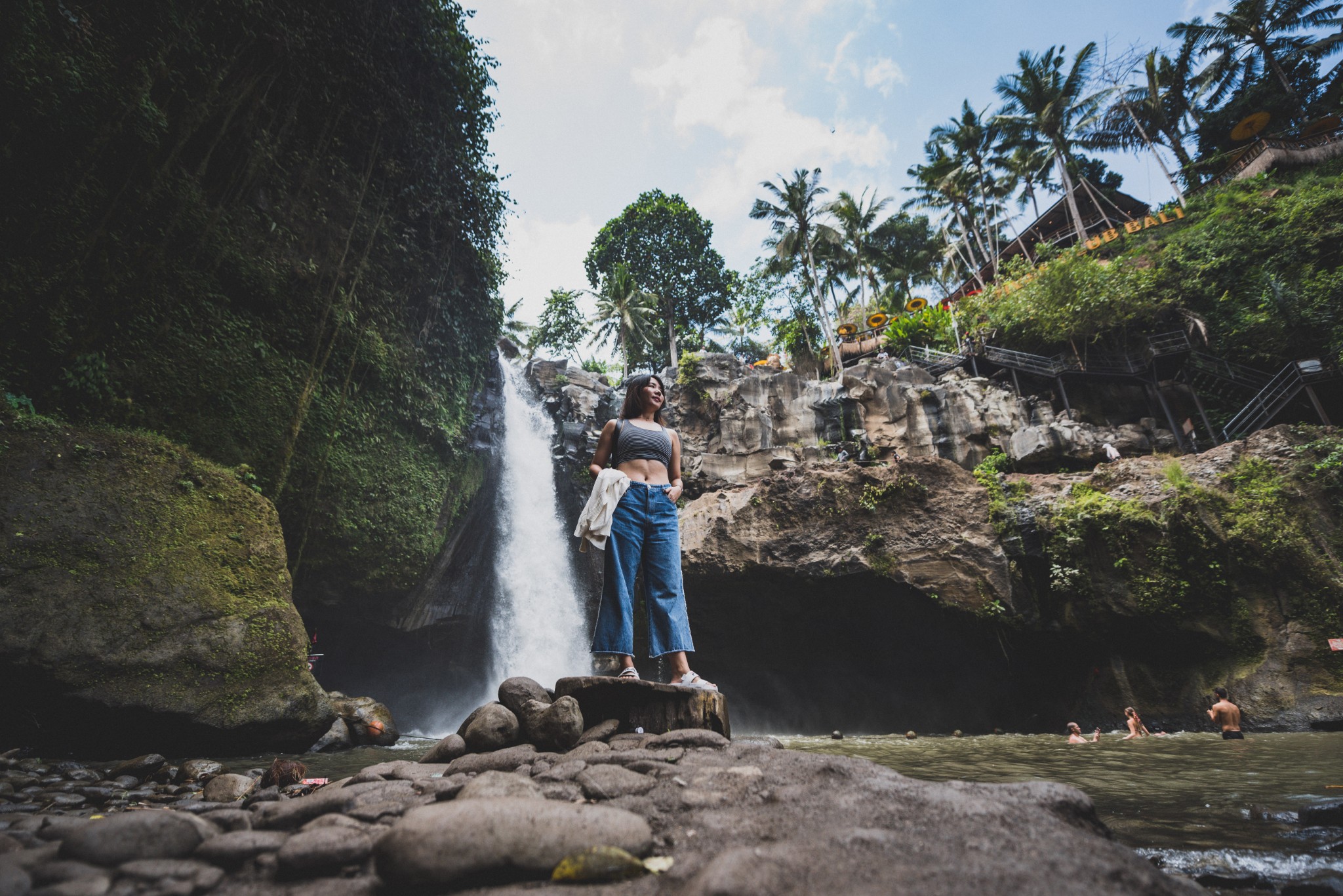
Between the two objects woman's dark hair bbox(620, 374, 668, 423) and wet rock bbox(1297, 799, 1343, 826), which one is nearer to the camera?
wet rock bbox(1297, 799, 1343, 826)

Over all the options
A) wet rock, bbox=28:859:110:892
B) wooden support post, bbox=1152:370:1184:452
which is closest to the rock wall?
wooden support post, bbox=1152:370:1184:452

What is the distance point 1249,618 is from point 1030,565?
3073 millimetres

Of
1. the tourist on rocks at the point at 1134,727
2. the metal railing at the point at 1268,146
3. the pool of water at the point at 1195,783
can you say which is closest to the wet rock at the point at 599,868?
the pool of water at the point at 1195,783

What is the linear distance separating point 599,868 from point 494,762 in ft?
5.28

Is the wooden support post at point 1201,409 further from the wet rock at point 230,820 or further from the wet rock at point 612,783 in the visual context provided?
the wet rock at point 230,820

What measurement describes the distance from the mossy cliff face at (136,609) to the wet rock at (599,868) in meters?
6.38

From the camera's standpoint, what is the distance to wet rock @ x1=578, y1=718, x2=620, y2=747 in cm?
277

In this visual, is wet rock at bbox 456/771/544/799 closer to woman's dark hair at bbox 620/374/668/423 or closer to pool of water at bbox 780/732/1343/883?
pool of water at bbox 780/732/1343/883

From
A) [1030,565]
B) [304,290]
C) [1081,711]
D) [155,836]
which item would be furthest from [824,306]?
[155,836]

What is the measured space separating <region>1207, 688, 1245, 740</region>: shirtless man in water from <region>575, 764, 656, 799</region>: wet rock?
8662 millimetres

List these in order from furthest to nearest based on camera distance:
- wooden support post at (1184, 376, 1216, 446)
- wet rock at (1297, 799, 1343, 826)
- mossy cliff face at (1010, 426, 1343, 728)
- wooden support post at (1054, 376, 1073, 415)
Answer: wooden support post at (1054, 376, 1073, 415)
wooden support post at (1184, 376, 1216, 446)
mossy cliff face at (1010, 426, 1343, 728)
wet rock at (1297, 799, 1343, 826)

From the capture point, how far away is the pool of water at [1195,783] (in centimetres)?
183

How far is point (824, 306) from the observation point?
26109mm

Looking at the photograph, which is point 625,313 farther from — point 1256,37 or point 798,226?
point 1256,37
